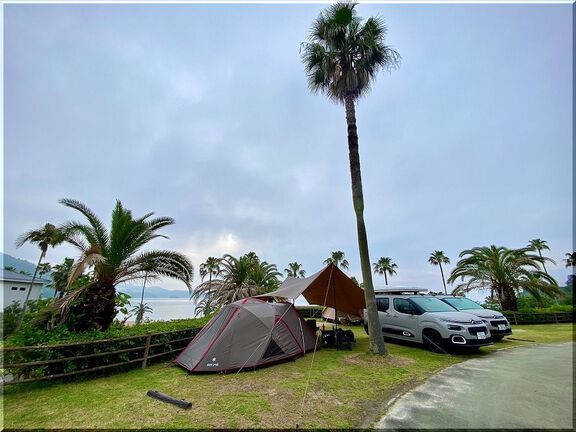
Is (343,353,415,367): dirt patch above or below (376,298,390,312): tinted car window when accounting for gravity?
below

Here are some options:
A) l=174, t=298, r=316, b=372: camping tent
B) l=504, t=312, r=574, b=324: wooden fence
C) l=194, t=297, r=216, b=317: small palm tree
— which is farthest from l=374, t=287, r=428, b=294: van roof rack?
l=194, t=297, r=216, b=317: small palm tree

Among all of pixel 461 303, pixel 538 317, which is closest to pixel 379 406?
pixel 461 303

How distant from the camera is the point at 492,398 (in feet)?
15.8

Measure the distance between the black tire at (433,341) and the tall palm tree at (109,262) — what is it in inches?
352

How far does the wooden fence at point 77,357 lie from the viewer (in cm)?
584

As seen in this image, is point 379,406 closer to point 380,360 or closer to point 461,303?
point 380,360

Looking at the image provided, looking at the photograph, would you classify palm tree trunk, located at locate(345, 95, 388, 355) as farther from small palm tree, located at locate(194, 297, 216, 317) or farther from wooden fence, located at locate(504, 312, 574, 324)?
wooden fence, located at locate(504, 312, 574, 324)

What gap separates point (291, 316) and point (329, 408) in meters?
4.47

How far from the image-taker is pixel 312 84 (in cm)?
1083

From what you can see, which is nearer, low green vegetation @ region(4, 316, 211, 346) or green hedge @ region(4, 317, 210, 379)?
green hedge @ region(4, 317, 210, 379)

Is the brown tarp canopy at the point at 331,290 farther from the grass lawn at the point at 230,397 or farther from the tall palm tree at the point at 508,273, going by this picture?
the tall palm tree at the point at 508,273

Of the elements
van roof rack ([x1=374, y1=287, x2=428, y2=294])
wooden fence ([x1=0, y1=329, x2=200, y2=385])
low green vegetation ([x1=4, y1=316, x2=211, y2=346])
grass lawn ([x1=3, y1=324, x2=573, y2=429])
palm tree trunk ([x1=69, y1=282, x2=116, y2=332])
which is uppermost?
van roof rack ([x1=374, y1=287, x2=428, y2=294])

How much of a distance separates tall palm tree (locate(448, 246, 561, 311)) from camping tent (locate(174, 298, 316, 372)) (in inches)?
612

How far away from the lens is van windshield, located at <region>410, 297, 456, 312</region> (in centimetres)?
954
